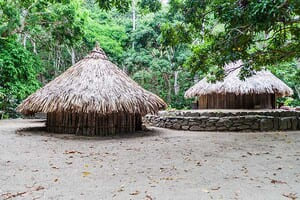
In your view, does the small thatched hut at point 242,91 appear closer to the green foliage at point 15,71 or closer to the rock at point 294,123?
the rock at point 294,123

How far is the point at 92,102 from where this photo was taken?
7.97 m

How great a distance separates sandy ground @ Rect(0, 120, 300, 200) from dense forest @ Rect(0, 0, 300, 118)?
89.7 inches

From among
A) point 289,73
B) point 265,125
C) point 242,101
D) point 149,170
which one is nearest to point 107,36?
point 242,101

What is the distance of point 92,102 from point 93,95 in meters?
0.30

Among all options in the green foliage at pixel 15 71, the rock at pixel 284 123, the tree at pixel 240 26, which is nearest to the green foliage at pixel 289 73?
the rock at pixel 284 123

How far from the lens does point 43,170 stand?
4285mm

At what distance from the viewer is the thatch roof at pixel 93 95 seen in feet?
26.2

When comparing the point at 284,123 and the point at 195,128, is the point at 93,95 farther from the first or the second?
the point at 284,123

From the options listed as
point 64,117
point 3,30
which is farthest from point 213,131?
point 3,30

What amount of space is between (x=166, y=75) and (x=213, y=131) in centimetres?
1175

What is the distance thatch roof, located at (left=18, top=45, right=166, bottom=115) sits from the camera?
7984 millimetres

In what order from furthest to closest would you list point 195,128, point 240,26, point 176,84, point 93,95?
1. point 176,84
2. point 195,128
3. point 93,95
4. point 240,26

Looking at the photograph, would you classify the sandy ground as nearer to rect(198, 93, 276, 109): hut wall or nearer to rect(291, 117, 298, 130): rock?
rect(291, 117, 298, 130): rock

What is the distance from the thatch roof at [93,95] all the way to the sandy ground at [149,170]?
1285 mm
